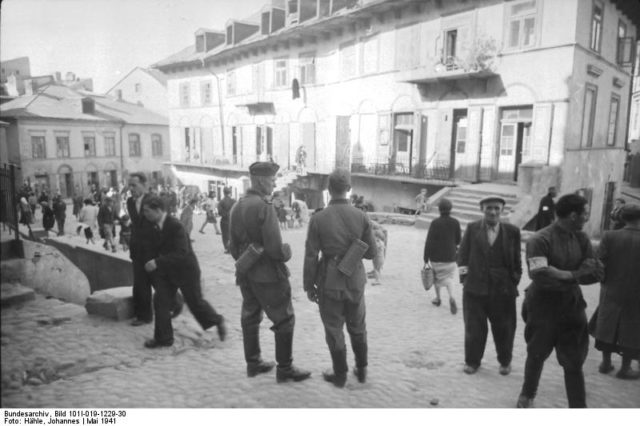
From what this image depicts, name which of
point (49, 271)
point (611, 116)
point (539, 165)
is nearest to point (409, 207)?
point (539, 165)

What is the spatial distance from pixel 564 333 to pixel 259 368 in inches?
79.6

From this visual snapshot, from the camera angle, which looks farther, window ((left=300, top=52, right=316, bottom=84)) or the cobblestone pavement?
window ((left=300, top=52, right=316, bottom=84))

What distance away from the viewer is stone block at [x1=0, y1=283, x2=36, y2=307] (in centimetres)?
375

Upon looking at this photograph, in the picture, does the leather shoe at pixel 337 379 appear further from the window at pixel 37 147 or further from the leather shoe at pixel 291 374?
the window at pixel 37 147

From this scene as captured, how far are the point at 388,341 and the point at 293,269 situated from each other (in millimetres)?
3127

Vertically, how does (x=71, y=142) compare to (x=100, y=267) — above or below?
above

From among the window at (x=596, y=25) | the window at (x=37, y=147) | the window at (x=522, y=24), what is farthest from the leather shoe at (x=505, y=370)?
the window at (x=596, y=25)

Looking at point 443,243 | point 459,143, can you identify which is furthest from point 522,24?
point 443,243

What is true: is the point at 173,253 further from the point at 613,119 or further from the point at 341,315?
the point at 613,119

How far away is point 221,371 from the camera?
3.14 m

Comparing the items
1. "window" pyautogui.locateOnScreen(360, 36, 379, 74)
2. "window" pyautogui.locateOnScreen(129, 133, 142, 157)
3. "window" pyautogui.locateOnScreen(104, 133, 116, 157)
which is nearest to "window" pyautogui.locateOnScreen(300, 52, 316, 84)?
"window" pyautogui.locateOnScreen(360, 36, 379, 74)

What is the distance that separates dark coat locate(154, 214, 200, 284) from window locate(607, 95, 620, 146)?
12775mm

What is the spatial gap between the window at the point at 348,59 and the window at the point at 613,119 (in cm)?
722

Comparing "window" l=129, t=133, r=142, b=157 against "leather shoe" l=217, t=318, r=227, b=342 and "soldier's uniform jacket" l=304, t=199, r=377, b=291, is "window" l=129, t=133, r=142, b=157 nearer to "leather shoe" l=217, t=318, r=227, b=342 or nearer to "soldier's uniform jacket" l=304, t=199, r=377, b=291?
"leather shoe" l=217, t=318, r=227, b=342
